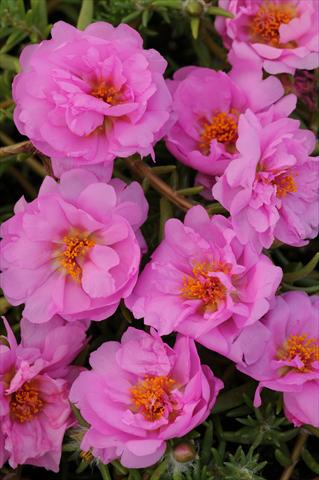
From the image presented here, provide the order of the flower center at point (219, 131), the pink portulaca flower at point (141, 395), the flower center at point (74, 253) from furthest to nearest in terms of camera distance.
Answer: the flower center at point (219, 131) < the flower center at point (74, 253) < the pink portulaca flower at point (141, 395)

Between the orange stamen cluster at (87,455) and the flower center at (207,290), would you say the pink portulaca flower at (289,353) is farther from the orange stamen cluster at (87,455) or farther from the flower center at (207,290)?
the orange stamen cluster at (87,455)

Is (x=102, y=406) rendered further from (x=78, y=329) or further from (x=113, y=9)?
(x=113, y=9)

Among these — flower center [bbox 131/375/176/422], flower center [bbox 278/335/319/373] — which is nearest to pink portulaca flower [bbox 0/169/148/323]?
A: flower center [bbox 131/375/176/422]

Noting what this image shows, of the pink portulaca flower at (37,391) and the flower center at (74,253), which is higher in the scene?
the flower center at (74,253)

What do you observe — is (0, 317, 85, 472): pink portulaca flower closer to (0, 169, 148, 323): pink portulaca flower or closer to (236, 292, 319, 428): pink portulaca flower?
(0, 169, 148, 323): pink portulaca flower

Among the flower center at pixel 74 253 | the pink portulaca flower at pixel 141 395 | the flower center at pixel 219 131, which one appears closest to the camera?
the pink portulaca flower at pixel 141 395

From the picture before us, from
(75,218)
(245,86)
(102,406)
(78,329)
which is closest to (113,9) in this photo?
(245,86)

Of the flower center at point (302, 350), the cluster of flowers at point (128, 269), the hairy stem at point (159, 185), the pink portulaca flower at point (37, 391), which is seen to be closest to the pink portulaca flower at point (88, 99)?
the cluster of flowers at point (128, 269)
